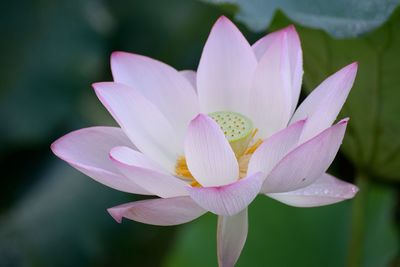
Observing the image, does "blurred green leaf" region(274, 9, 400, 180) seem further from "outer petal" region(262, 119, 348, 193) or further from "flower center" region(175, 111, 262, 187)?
"outer petal" region(262, 119, 348, 193)

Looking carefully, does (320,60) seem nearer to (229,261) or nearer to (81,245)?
(229,261)

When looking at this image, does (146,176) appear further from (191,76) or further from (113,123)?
(113,123)

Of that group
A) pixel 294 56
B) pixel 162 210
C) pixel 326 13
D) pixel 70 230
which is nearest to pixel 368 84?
pixel 326 13

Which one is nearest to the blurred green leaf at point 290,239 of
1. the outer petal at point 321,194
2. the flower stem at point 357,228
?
the flower stem at point 357,228

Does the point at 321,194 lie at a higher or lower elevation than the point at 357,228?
higher

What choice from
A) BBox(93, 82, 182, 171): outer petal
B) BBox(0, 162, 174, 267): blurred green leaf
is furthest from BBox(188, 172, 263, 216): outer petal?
BBox(0, 162, 174, 267): blurred green leaf

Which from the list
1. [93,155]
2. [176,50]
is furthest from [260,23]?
[176,50]
